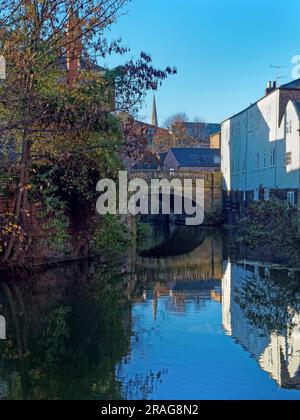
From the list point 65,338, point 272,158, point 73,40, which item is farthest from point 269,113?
point 65,338

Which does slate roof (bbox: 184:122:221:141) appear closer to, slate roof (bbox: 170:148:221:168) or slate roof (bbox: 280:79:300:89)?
slate roof (bbox: 170:148:221:168)

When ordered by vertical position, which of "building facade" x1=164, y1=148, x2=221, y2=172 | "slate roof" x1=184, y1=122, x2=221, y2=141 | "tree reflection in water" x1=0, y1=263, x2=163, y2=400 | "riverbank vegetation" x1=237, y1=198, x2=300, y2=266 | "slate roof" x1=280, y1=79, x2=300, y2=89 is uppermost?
"slate roof" x1=184, y1=122, x2=221, y2=141

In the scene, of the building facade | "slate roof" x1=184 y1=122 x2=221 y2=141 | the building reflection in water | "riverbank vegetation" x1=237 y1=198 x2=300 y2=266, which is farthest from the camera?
"slate roof" x1=184 y1=122 x2=221 y2=141

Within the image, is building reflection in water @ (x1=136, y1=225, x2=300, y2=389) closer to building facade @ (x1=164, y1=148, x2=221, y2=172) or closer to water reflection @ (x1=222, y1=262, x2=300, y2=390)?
water reflection @ (x1=222, y1=262, x2=300, y2=390)

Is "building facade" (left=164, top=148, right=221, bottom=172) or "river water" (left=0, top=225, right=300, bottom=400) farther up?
"building facade" (left=164, top=148, right=221, bottom=172)

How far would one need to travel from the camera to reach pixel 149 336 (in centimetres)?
806

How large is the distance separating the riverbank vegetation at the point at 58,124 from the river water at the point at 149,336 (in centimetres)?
189

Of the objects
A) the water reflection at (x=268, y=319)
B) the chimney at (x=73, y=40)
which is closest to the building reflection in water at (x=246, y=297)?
the water reflection at (x=268, y=319)

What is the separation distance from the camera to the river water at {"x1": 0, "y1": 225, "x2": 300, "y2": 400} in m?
5.82

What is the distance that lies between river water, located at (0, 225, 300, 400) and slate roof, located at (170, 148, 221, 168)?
136ft

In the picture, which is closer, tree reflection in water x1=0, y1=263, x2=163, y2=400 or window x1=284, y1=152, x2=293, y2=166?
tree reflection in water x1=0, y1=263, x2=163, y2=400

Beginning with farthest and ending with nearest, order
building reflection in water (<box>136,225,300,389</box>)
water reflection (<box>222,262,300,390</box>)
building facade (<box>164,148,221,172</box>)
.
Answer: building facade (<box>164,148,221,172</box>)
building reflection in water (<box>136,225,300,389</box>)
water reflection (<box>222,262,300,390</box>)

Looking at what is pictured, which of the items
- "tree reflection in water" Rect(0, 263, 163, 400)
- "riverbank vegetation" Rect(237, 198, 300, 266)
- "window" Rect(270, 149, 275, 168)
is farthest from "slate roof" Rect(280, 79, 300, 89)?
"tree reflection in water" Rect(0, 263, 163, 400)

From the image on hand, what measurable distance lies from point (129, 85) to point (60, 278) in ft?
17.6
